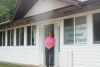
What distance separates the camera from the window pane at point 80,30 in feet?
39.5

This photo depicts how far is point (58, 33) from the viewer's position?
14555mm

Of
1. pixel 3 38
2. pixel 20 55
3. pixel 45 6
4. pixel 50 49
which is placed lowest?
pixel 20 55

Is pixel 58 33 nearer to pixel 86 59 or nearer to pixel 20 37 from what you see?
pixel 86 59

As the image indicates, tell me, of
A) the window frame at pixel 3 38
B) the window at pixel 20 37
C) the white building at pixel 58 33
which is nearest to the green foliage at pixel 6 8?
the window frame at pixel 3 38

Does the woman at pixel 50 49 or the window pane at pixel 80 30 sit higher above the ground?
the window pane at pixel 80 30

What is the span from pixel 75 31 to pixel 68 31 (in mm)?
599

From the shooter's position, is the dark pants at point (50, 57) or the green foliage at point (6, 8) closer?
the dark pants at point (50, 57)

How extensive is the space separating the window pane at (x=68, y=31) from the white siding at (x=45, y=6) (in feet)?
4.15

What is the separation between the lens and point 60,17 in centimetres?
1343

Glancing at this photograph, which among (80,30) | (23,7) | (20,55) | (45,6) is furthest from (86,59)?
(23,7)

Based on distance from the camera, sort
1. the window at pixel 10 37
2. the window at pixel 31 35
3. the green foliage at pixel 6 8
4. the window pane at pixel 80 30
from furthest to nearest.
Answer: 1. the green foliage at pixel 6 8
2. the window at pixel 10 37
3. the window at pixel 31 35
4. the window pane at pixel 80 30

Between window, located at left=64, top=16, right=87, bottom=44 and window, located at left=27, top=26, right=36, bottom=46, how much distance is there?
3.58m

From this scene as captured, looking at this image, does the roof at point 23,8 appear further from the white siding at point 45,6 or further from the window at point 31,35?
the window at point 31,35

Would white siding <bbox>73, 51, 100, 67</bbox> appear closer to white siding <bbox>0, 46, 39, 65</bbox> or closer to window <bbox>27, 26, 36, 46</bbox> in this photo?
white siding <bbox>0, 46, 39, 65</bbox>
